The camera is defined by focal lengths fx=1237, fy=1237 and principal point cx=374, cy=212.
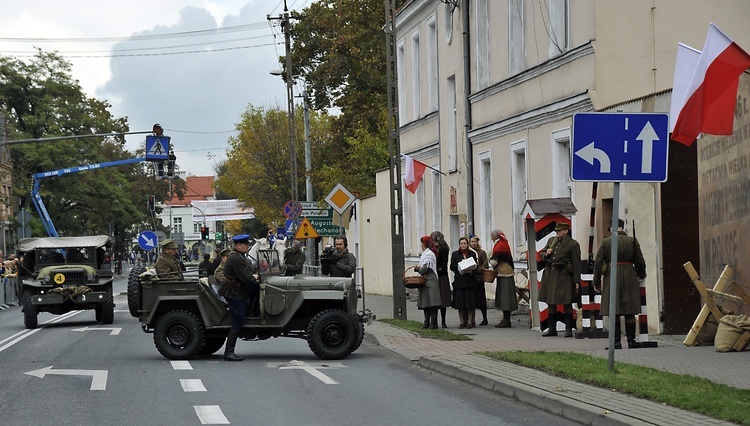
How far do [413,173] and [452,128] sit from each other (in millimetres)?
1606

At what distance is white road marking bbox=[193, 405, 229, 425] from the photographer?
1052 centimetres

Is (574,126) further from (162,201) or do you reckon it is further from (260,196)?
(162,201)

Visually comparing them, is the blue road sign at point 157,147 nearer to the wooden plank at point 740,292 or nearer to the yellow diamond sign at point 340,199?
the yellow diamond sign at point 340,199

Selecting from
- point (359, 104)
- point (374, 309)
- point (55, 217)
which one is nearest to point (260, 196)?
point (55, 217)

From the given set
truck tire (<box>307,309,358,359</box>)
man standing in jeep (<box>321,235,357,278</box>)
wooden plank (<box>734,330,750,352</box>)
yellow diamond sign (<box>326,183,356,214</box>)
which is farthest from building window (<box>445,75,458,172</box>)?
wooden plank (<box>734,330,750,352</box>)

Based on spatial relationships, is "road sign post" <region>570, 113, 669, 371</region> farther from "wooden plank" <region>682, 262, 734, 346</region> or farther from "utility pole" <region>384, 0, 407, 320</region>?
"utility pole" <region>384, 0, 407, 320</region>

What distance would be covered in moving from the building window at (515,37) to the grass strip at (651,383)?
1281 centimetres

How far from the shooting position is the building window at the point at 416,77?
37.7m

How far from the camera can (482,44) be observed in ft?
98.6

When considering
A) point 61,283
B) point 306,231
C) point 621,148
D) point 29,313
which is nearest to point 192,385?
point 621,148

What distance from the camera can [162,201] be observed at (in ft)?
395

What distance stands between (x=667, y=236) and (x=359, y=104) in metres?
32.8

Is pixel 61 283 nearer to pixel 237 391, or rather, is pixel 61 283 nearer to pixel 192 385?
pixel 192 385

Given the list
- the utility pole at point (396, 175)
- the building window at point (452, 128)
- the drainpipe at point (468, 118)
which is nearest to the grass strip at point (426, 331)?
the utility pole at point (396, 175)
